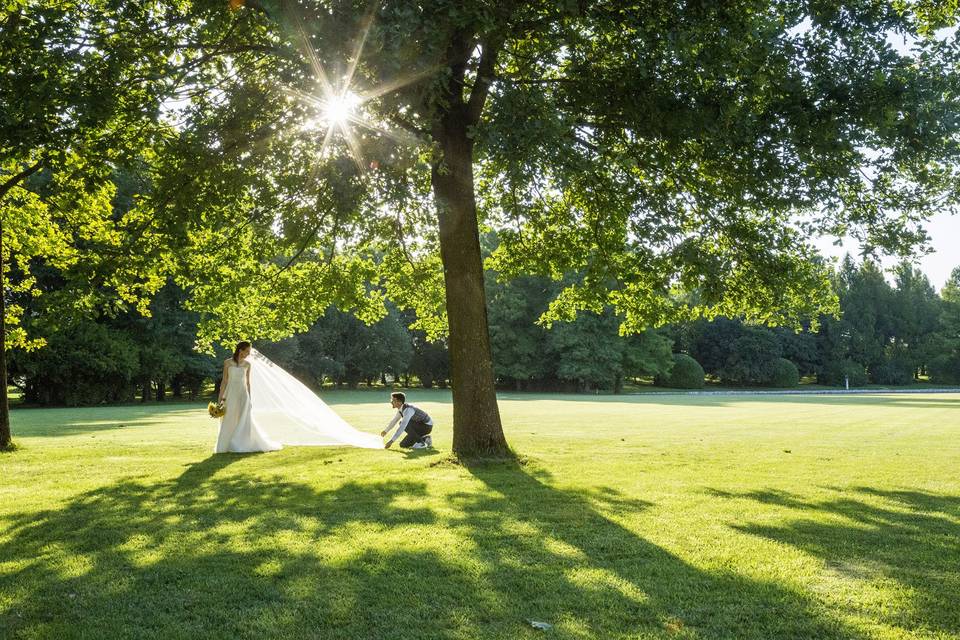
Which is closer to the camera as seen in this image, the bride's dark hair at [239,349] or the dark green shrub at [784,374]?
the bride's dark hair at [239,349]

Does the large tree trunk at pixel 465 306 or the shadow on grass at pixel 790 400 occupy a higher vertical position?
the large tree trunk at pixel 465 306

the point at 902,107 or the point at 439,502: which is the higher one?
the point at 902,107

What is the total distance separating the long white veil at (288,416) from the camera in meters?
16.4

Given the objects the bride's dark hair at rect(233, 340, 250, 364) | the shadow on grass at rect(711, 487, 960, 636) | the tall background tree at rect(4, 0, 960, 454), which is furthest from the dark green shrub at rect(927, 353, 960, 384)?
the bride's dark hair at rect(233, 340, 250, 364)

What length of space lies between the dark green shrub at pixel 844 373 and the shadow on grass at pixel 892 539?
295 feet

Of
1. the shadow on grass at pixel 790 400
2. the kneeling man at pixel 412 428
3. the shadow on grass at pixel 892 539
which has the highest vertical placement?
the kneeling man at pixel 412 428

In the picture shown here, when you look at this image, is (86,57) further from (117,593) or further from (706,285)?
(706,285)

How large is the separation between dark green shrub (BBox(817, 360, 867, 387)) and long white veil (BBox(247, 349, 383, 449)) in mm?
87243

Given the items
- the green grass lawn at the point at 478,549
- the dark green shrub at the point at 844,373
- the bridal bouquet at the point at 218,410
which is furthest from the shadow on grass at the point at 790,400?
the dark green shrub at the point at 844,373

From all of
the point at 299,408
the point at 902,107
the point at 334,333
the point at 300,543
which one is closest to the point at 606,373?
the point at 334,333

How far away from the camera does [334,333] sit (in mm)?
71688

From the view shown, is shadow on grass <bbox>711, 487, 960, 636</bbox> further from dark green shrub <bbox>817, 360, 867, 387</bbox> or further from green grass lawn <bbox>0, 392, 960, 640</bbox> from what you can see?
dark green shrub <bbox>817, 360, 867, 387</bbox>

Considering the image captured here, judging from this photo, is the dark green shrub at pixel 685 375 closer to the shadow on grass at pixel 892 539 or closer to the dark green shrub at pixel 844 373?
the dark green shrub at pixel 844 373

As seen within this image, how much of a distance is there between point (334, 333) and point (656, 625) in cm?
6868
